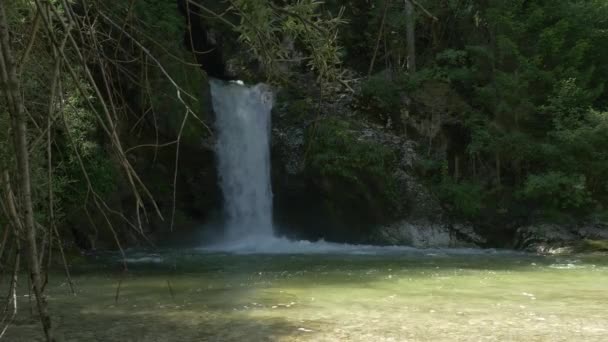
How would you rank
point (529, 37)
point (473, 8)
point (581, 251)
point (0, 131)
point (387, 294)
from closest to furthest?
point (0, 131) < point (387, 294) < point (581, 251) < point (529, 37) < point (473, 8)

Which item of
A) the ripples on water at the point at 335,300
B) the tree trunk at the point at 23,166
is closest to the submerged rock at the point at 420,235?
the ripples on water at the point at 335,300

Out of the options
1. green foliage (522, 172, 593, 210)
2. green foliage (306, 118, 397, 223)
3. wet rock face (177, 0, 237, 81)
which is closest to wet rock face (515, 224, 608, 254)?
green foliage (522, 172, 593, 210)

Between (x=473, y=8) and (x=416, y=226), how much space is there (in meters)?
7.17

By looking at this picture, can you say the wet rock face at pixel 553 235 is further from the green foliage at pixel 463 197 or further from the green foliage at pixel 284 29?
the green foliage at pixel 284 29

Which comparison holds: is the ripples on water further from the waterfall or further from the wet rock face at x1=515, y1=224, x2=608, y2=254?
the waterfall

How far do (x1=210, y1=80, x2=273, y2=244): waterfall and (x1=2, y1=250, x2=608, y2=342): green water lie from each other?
18.7ft

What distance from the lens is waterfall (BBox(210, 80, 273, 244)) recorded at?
17828 millimetres

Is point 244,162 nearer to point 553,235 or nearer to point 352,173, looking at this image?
point 352,173

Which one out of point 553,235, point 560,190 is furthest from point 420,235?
point 560,190

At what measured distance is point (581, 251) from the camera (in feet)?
45.8

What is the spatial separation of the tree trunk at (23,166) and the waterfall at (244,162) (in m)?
16.5

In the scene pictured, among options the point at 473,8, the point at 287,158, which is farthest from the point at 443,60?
the point at 287,158

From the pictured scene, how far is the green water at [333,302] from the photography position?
593 cm

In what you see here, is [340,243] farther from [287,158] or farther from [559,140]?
[559,140]
